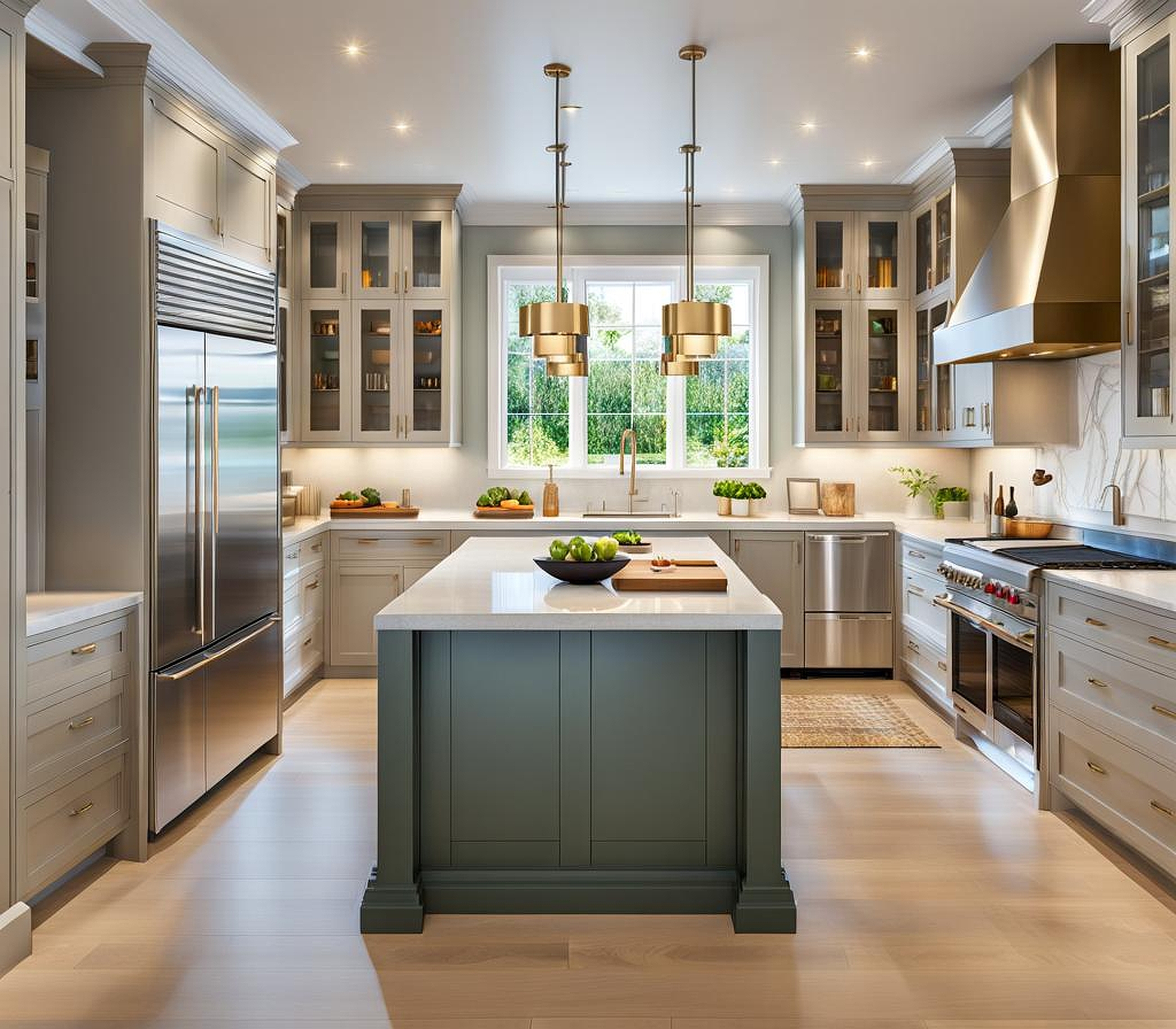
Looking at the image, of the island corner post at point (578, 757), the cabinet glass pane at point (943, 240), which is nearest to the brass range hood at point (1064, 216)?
the cabinet glass pane at point (943, 240)

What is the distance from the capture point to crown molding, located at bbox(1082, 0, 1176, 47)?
3.38 metres

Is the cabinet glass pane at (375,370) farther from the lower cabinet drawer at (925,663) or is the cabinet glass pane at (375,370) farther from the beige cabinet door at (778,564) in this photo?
the lower cabinet drawer at (925,663)

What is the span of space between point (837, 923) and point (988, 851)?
85 centimetres

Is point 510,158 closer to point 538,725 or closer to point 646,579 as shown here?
point 646,579

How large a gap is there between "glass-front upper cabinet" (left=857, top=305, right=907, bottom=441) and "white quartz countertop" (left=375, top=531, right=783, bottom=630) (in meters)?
2.80

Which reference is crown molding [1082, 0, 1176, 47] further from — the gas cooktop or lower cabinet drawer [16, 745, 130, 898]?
lower cabinet drawer [16, 745, 130, 898]

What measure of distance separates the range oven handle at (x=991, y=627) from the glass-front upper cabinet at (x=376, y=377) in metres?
3.35

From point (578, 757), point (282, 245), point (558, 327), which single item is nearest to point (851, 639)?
point (558, 327)

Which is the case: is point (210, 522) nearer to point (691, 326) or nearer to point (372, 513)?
point (691, 326)

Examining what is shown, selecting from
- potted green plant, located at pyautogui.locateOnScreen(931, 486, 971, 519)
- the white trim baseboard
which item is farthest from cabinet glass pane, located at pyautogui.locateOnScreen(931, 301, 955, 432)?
the white trim baseboard

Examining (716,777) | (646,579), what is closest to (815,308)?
(646,579)

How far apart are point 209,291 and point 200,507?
33.2 inches

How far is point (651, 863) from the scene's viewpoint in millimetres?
2957

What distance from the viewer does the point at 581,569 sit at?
3.28 m
